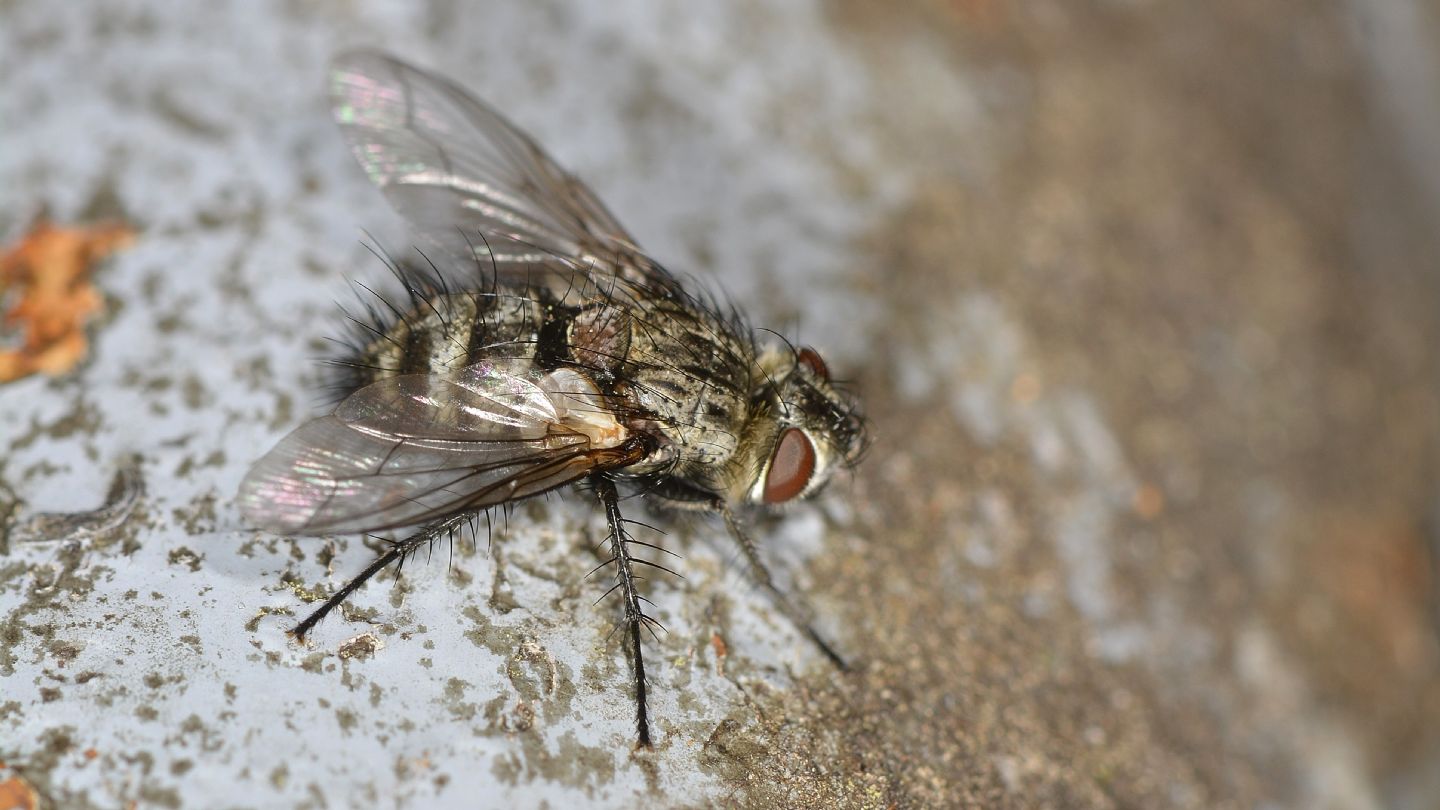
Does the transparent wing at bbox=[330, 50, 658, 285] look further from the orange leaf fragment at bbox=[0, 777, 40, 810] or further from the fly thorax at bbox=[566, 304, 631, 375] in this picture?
the orange leaf fragment at bbox=[0, 777, 40, 810]

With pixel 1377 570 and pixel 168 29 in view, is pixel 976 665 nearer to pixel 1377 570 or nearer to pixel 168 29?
pixel 1377 570

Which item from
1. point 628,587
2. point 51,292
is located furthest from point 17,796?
point 51,292

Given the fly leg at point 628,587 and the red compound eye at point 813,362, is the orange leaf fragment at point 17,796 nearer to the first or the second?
the fly leg at point 628,587

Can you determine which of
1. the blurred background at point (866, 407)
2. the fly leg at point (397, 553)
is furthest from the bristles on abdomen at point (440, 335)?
the fly leg at point (397, 553)

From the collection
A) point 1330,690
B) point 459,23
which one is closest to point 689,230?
point 459,23

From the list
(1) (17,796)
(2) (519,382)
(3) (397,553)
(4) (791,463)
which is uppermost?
(4) (791,463)

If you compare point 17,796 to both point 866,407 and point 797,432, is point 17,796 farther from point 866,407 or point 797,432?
point 866,407
